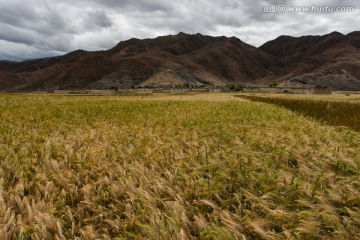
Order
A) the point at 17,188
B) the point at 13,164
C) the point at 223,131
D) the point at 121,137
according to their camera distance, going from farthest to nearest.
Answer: the point at 223,131 < the point at 121,137 < the point at 13,164 < the point at 17,188

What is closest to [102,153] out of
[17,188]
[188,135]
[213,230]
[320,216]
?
[17,188]

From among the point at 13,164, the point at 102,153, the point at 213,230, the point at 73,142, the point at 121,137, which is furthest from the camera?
the point at 121,137

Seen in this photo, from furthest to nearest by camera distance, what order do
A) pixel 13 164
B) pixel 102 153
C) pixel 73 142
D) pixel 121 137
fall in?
pixel 121 137 < pixel 73 142 < pixel 102 153 < pixel 13 164

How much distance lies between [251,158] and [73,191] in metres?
2.99

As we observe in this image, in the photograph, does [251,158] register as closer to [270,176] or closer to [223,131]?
[270,176]

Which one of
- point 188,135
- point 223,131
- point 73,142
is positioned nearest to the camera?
point 73,142

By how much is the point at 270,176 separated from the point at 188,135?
392 cm

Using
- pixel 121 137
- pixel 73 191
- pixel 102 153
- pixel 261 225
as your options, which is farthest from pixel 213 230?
pixel 121 137

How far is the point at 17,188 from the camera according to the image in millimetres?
4180

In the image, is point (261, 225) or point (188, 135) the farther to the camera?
point (188, 135)

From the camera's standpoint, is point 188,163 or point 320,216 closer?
point 320,216

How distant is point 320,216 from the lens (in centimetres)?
343

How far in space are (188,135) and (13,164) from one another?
4.29 metres

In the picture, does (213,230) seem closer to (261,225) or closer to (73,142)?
(261,225)
